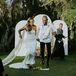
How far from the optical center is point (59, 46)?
60.3 ft

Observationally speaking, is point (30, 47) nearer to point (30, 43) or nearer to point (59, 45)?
point (30, 43)

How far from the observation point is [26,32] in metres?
14.5

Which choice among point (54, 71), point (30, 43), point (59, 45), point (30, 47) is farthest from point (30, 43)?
point (59, 45)

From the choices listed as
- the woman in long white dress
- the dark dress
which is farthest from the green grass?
the dark dress

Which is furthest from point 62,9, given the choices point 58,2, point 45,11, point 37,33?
point 37,33

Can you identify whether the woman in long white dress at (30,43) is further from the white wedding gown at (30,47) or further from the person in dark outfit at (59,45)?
the person in dark outfit at (59,45)

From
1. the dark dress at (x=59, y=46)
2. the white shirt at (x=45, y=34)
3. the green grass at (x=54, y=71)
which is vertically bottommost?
the green grass at (x=54, y=71)

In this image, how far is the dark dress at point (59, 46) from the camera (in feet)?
59.4

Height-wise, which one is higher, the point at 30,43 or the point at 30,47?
the point at 30,43

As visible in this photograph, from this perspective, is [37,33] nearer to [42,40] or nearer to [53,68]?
[42,40]

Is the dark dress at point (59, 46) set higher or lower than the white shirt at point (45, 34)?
lower

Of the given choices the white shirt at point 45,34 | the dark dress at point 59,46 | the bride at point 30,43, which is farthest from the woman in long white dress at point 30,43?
the dark dress at point 59,46

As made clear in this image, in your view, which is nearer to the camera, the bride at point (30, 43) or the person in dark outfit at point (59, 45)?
the bride at point (30, 43)

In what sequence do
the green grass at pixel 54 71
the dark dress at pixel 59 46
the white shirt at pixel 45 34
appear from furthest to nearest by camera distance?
the dark dress at pixel 59 46 < the white shirt at pixel 45 34 < the green grass at pixel 54 71
